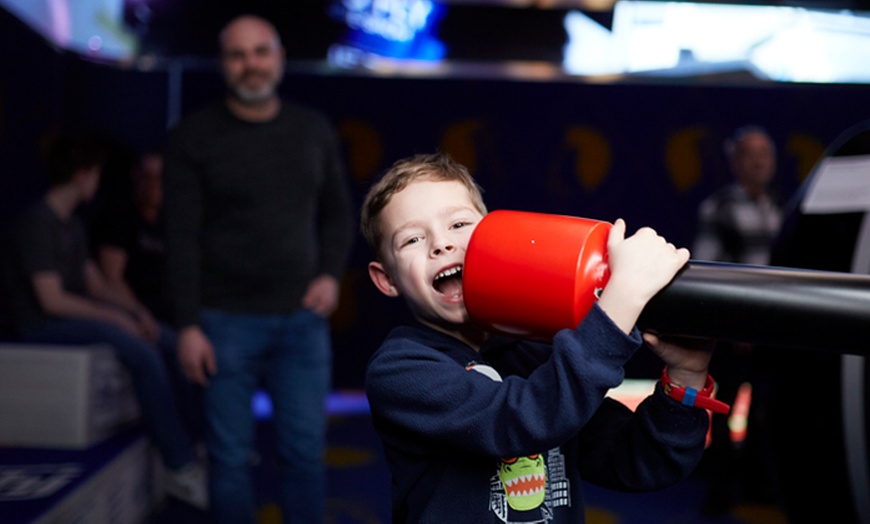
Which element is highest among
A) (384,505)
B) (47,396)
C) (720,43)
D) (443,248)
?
(720,43)

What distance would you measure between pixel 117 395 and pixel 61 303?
0.41 m

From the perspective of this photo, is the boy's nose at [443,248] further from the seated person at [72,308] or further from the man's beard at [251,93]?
the seated person at [72,308]

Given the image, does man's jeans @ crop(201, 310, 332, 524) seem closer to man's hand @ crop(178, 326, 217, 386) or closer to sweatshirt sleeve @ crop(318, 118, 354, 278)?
man's hand @ crop(178, 326, 217, 386)

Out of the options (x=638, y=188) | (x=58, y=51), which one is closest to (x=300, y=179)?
(x=58, y=51)

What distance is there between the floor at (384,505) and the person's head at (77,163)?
115 cm

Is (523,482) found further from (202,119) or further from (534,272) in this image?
(202,119)

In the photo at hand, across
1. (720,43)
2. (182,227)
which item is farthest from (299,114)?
(720,43)

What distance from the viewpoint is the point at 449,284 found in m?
0.94

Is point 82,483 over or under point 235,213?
under

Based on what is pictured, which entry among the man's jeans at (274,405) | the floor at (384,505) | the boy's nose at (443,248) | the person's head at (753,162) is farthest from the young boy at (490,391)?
the person's head at (753,162)

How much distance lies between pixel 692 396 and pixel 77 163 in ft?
8.00

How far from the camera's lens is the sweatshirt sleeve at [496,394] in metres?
0.73

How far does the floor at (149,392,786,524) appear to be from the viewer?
2535 mm

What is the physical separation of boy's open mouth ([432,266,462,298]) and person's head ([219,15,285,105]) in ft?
4.05
